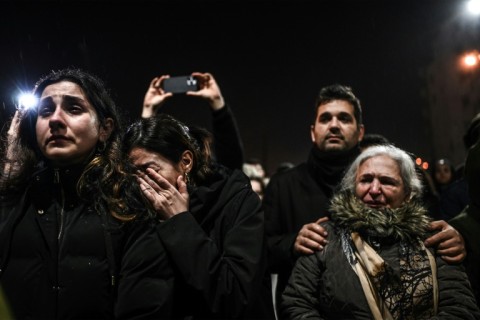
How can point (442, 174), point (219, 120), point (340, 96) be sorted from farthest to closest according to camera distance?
point (442, 174) → point (340, 96) → point (219, 120)

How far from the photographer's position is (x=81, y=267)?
2.01 m

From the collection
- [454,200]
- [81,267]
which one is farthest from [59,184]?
[454,200]

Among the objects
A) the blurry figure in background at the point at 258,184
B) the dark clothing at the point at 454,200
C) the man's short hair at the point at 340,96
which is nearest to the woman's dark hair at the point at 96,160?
the man's short hair at the point at 340,96

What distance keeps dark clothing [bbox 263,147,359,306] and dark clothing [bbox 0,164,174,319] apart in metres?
1.58

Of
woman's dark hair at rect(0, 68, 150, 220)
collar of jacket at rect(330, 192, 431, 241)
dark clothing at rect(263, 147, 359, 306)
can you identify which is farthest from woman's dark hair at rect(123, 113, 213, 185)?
Answer: dark clothing at rect(263, 147, 359, 306)

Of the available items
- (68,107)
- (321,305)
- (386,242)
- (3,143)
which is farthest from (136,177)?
(386,242)

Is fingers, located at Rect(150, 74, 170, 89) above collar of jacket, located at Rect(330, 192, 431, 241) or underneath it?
above

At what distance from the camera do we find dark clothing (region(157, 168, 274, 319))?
200 centimetres

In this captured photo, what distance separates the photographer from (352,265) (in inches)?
103

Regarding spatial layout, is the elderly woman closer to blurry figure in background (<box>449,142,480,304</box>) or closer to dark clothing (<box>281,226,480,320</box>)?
dark clothing (<box>281,226,480,320</box>)

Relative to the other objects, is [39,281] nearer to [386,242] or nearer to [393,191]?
[386,242]

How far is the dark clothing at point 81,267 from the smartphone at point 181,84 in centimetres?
178

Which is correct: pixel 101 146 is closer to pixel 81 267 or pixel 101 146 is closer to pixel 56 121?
pixel 56 121

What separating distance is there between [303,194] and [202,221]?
1537 mm
